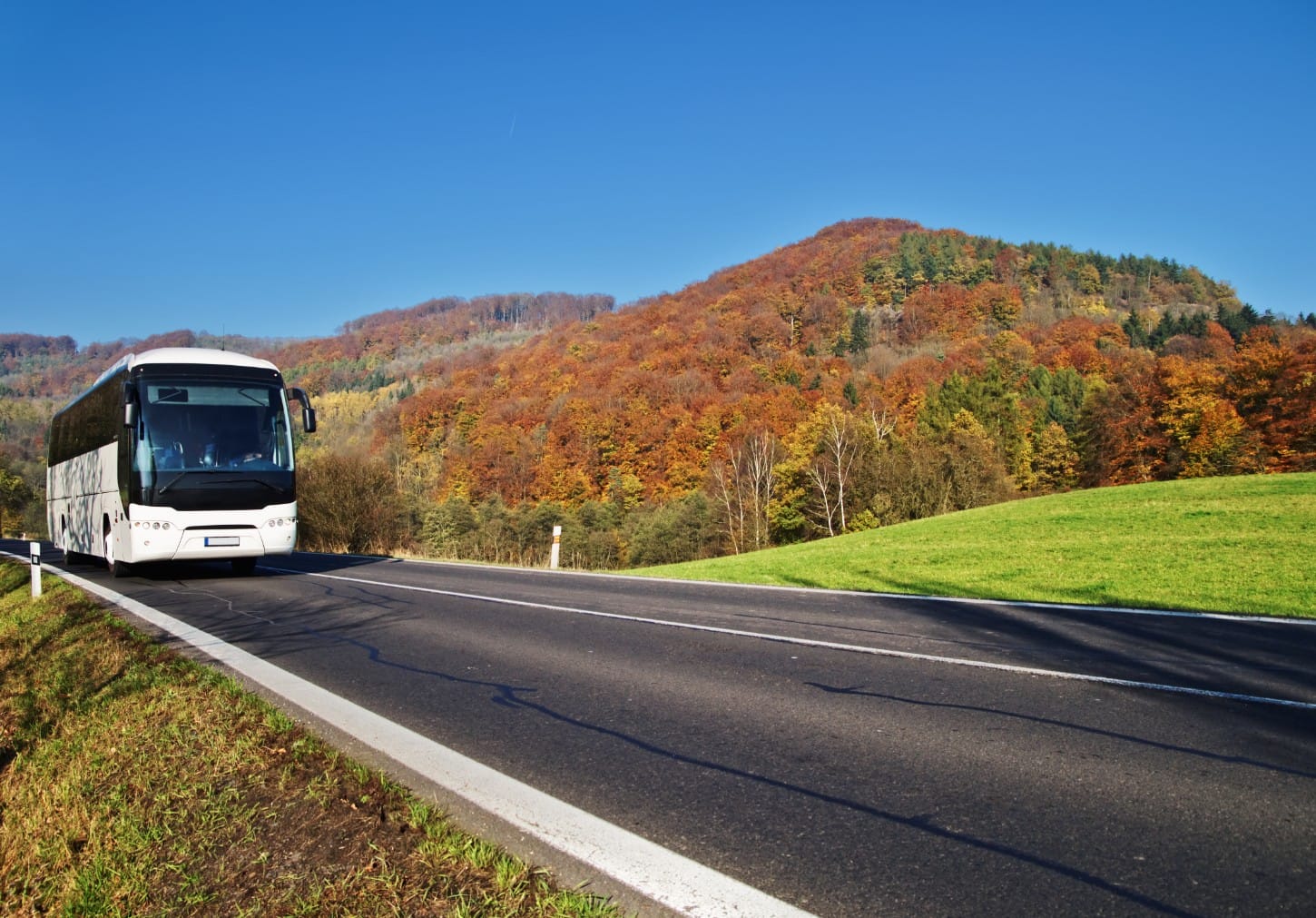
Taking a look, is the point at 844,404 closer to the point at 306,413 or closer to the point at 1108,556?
the point at 1108,556

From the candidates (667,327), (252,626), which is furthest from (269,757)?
(667,327)

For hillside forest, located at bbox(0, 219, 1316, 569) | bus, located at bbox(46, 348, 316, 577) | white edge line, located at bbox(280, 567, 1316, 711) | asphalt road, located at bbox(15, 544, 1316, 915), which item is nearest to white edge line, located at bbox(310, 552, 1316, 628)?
asphalt road, located at bbox(15, 544, 1316, 915)

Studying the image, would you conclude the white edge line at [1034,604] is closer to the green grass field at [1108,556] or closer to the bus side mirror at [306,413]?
the green grass field at [1108,556]

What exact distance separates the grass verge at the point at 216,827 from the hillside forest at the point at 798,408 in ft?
62.1

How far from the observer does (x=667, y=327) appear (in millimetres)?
108938

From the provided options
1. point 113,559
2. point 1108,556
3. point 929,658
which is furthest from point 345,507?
point 929,658

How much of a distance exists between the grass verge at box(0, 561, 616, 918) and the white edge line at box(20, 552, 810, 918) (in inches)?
7.6

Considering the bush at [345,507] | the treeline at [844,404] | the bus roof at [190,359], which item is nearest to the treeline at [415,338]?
the treeline at [844,404]

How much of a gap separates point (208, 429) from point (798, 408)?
210 ft

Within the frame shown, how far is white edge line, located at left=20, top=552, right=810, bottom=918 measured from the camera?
108 inches

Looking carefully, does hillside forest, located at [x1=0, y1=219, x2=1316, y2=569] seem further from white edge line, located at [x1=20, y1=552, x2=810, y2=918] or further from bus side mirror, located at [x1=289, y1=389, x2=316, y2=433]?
white edge line, located at [x1=20, y1=552, x2=810, y2=918]

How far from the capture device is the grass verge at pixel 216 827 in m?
2.93

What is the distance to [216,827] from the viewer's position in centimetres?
359

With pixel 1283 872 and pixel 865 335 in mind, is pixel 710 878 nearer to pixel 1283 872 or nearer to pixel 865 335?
pixel 1283 872
